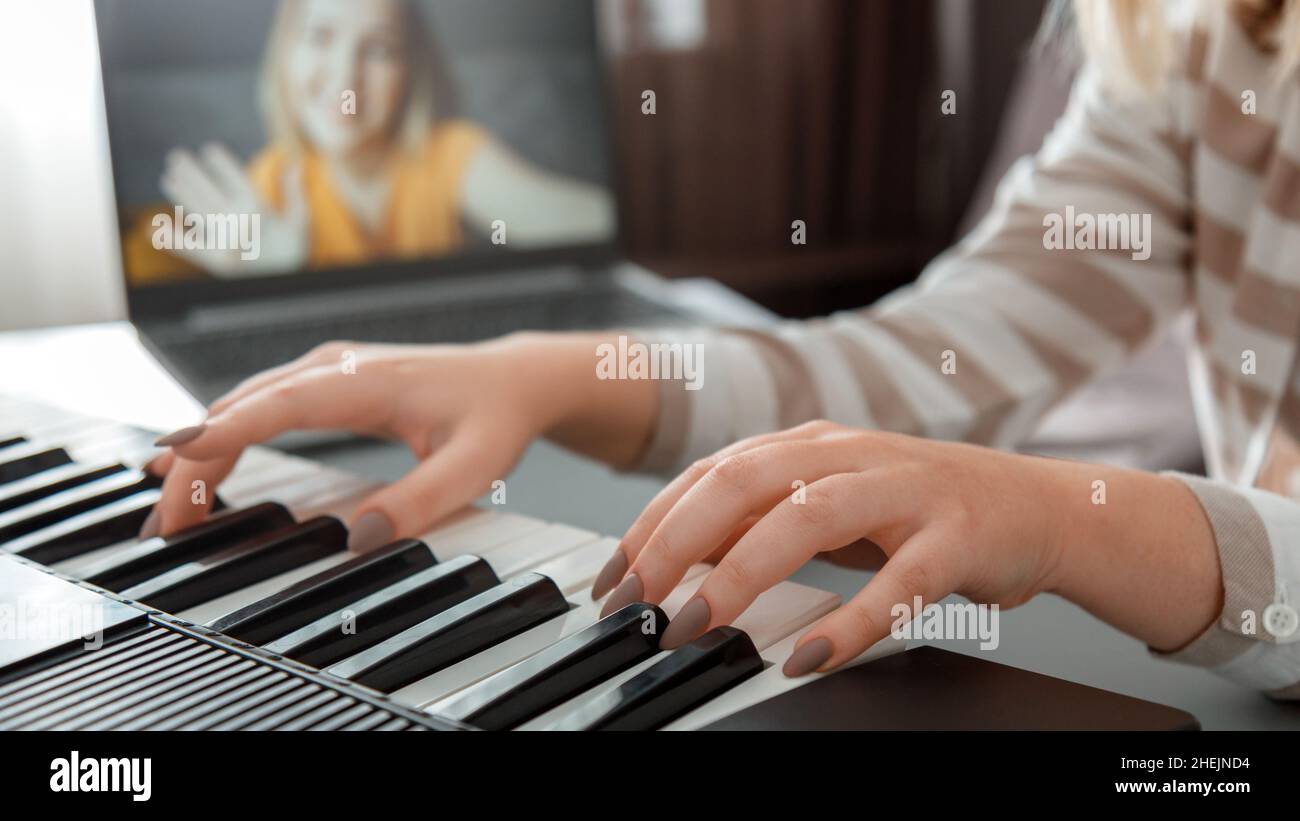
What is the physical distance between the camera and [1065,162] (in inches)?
35.1

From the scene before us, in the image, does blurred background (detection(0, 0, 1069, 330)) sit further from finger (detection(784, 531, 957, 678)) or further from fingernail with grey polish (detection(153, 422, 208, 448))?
finger (detection(784, 531, 957, 678))

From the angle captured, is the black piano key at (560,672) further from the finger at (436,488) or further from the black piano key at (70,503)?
the black piano key at (70,503)

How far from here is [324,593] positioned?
0.41 m

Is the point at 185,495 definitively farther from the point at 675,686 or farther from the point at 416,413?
the point at 675,686

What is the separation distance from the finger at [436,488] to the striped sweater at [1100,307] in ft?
0.54

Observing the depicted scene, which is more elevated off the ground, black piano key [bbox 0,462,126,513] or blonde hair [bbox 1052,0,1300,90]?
blonde hair [bbox 1052,0,1300,90]

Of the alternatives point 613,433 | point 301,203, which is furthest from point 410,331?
point 613,433

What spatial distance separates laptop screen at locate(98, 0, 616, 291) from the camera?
3.53 ft

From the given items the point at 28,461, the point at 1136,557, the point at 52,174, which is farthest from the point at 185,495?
the point at 52,174

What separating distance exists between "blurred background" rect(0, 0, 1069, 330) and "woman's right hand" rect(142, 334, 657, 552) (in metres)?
1.23

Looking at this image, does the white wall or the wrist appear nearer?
the wrist

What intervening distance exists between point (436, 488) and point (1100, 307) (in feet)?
1.86

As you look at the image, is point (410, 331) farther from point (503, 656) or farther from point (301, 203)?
point (503, 656)

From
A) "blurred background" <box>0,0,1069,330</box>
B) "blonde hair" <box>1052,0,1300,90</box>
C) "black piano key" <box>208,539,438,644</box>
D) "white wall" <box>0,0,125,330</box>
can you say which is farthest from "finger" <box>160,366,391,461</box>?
"blurred background" <box>0,0,1069,330</box>
